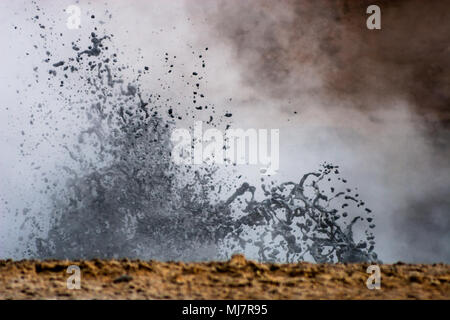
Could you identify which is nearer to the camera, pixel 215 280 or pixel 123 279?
pixel 123 279

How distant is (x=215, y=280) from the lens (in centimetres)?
702

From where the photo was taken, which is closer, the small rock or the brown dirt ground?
the brown dirt ground

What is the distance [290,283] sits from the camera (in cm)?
697

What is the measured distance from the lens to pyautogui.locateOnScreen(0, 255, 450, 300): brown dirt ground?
6.37 metres

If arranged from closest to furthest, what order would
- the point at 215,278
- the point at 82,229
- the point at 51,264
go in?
1. the point at 215,278
2. the point at 51,264
3. the point at 82,229

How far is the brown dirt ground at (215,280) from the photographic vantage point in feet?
20.9

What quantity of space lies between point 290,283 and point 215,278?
3.49 feet

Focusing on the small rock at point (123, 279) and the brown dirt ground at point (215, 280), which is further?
the small rock at point (123, 279)
